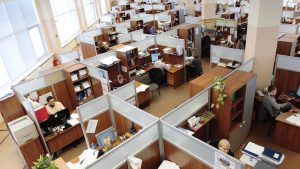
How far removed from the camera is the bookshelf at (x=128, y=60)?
744 cm

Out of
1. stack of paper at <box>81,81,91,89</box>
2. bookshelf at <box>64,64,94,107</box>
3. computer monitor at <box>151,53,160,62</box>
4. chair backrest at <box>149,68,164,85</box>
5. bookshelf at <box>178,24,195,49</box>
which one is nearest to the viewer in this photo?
bookshelf at <box>64,64,94,107</box>

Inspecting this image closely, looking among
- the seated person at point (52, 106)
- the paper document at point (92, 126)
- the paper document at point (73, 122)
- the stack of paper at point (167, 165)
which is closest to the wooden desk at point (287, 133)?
the stack of paper at point (167, 165)

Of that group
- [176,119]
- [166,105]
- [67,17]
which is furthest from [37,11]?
[176,119]

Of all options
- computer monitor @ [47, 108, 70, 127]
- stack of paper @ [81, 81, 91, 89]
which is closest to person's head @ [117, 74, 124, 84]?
stack of paper @ [81, 81, 91, 89]

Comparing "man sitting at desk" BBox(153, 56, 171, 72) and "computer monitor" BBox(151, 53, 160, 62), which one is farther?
"computer monitor" BBox(151, 53, 160, 62)

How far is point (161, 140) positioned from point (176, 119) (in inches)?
18.5

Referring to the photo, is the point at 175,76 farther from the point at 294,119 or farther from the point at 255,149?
the point at 255,149

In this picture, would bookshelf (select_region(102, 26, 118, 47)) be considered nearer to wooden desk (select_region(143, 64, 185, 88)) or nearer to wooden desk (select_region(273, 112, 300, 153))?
wooden desk (select_region(143, 64, 185, 88))

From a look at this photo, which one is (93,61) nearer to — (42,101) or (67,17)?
(42,101)

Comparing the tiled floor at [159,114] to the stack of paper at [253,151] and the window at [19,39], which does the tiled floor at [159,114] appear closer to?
the stack of paper at [253,151]

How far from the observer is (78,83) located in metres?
6.78

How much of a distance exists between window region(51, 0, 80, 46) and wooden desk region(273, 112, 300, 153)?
435 inches

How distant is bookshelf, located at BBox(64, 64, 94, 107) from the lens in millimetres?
6453

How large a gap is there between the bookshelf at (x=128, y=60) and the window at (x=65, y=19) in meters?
6.44
